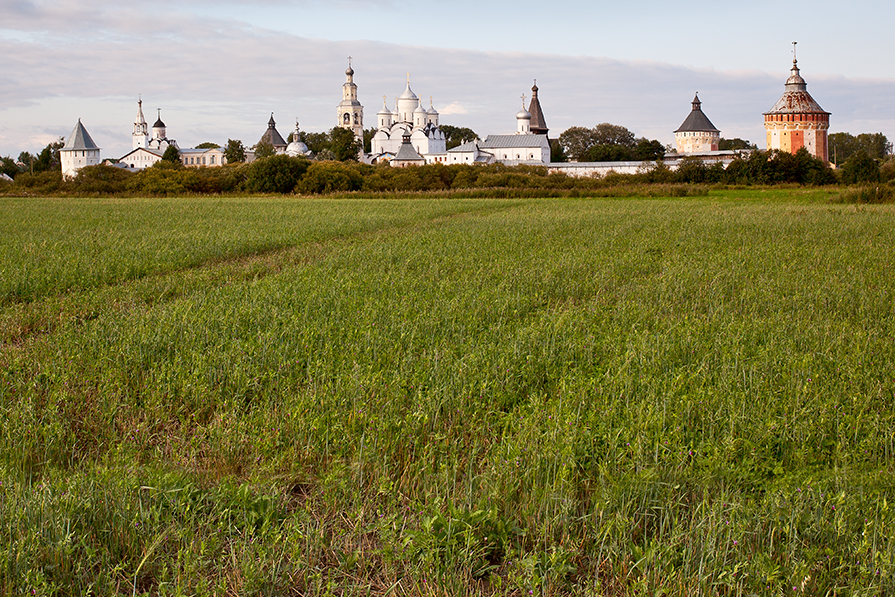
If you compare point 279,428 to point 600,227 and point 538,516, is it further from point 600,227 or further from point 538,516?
point 600,227

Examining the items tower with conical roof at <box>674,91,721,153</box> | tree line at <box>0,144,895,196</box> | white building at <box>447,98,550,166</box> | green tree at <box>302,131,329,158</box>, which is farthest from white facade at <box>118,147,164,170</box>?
tower with conical roof at <box>674,91,721,153</box>

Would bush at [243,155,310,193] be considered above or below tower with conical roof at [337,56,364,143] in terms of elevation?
below

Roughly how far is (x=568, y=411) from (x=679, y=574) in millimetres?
1671

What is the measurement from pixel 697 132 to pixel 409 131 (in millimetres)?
58055

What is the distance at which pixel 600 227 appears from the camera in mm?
21062

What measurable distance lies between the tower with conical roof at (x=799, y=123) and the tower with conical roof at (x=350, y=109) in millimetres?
93881

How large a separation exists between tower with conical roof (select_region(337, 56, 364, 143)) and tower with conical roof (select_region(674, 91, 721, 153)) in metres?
72.9

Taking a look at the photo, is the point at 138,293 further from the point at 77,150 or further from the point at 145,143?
the point at 145,143

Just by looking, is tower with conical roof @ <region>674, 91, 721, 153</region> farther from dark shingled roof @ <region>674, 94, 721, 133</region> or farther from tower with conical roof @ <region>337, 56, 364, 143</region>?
tower with conical roof @ <region>337, 56, 364, 143</region>

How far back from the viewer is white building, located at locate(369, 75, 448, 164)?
135m

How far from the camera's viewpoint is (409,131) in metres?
139

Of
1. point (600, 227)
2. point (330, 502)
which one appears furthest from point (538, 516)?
point (600, 227)

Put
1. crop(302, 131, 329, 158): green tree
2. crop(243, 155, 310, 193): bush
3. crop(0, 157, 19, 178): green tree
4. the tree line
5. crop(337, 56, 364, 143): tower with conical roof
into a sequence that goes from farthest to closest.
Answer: crop(337, 56, 364, 143): tower with conical roof < crop(302, 131, 329, 158): green tree < crop(0, 157, 19, 178): green tree < crop(243, 155, 310, 193): bush < the tree line

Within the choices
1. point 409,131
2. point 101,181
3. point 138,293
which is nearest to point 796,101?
point 409,131
